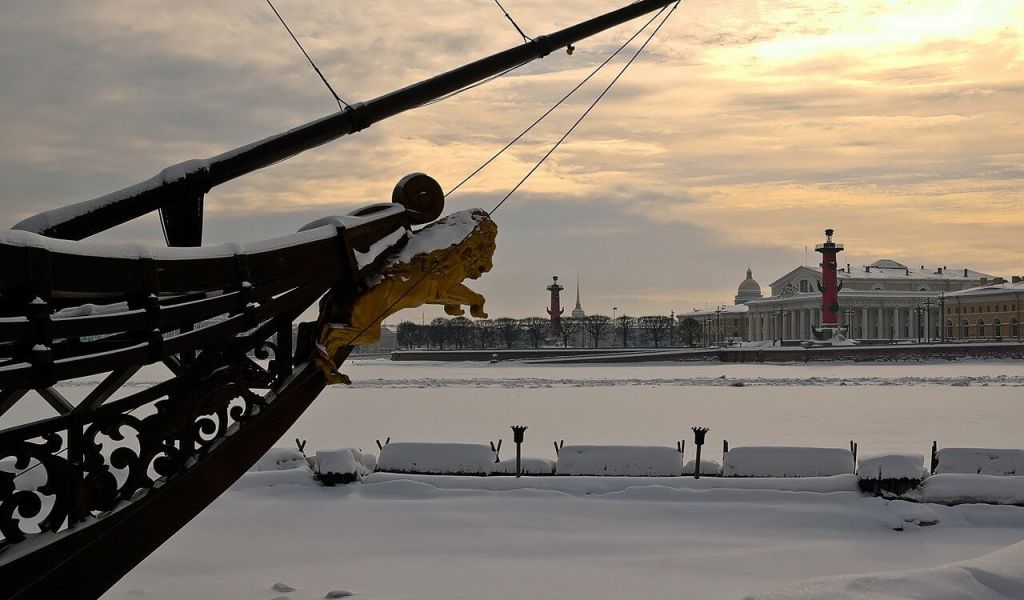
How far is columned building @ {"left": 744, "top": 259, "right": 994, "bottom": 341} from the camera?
89.1 m

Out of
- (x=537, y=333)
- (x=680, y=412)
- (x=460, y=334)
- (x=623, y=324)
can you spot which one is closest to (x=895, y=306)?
(x=623, y=324)

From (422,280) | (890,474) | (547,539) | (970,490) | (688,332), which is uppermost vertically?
(688,332)

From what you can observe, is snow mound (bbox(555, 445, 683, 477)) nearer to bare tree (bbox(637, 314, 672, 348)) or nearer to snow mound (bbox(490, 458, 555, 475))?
snow mound (bbox(490, 458, 555, 475))

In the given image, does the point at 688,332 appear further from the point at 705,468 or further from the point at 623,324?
the point at 705,468

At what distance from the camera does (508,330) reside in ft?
295

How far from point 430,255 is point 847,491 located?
701 cm

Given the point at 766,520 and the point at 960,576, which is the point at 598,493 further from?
the point at 960,576

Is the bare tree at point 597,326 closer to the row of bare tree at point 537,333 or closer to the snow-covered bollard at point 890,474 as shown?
the row of bare tree at point 537,333

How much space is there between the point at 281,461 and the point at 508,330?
7738cm

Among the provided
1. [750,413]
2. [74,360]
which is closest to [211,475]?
[74,360]

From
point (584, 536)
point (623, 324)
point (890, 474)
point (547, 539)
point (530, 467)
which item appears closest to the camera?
point (547, 539)

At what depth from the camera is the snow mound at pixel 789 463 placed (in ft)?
38.1

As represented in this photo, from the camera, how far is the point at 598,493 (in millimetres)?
11227

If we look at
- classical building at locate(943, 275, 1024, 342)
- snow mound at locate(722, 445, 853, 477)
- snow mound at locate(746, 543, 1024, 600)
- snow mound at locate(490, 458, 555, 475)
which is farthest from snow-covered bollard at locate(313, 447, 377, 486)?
classical building at locate(943, 275, 1024, 342)
